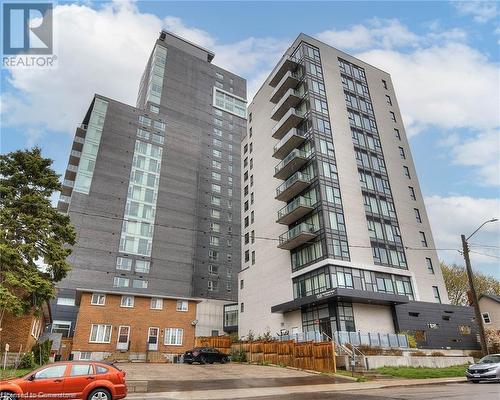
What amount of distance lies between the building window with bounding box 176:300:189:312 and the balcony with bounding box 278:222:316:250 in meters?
12.3

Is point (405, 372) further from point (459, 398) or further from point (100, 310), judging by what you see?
point (100, 310)

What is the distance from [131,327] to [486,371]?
3084cm

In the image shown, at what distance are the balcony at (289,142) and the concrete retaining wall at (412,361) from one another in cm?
2578

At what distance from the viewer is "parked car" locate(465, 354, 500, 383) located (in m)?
18.5

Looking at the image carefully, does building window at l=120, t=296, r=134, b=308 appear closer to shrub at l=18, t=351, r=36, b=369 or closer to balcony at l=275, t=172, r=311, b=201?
shrub at l=18, t=351, r=36, b=369

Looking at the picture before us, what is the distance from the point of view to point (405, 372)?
22141 mm

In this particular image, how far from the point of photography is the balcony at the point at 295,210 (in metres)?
38.8

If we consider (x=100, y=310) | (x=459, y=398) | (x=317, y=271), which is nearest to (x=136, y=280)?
(x=100, y=310)

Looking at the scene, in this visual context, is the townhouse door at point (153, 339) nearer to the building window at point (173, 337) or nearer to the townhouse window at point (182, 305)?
the building window at point (173, 337)

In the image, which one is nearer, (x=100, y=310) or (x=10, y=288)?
(x=10, y=288)

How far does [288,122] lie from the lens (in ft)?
149

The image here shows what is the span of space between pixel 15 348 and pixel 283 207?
29.8 meters

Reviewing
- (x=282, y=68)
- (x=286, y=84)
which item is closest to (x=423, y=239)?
(x=286, y=84)

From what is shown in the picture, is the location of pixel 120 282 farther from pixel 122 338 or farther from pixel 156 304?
pixel 122 338
